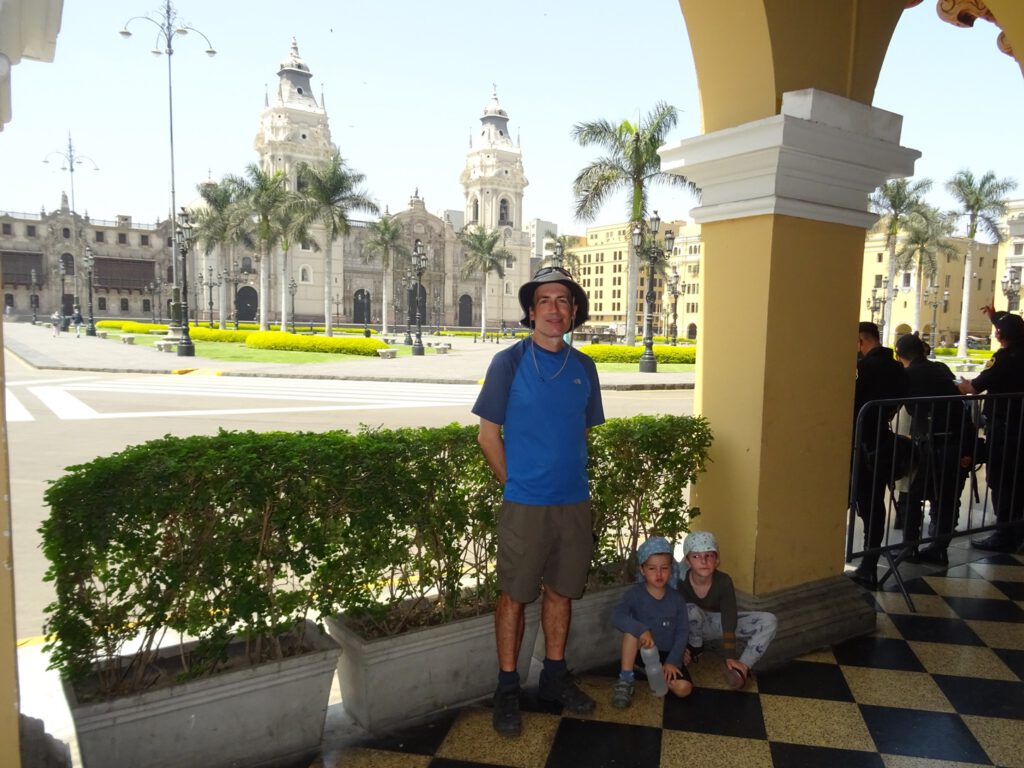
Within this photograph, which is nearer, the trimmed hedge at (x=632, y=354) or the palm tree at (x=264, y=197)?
the trimmed hedge at (x=632, y=354)

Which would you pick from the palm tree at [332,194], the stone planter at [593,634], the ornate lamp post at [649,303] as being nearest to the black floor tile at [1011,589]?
the stone planter at [593,634]

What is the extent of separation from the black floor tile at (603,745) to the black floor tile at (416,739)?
1.51 feet

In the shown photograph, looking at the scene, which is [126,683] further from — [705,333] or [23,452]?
[23,452]

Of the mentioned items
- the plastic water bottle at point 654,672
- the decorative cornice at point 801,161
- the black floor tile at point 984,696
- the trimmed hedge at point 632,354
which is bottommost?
the black floor tile at point 984,696

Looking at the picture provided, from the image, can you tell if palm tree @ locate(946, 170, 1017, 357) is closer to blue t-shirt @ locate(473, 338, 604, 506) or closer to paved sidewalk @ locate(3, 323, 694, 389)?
paved sidewalk @ locate(3, 323, 694, 389)

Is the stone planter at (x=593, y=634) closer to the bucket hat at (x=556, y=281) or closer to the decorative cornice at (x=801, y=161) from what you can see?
the bucket hat at (x=556, y=281)

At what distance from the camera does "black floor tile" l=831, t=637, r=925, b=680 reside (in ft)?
11.3

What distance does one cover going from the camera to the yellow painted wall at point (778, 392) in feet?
11.4

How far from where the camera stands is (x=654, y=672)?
3.07 meters

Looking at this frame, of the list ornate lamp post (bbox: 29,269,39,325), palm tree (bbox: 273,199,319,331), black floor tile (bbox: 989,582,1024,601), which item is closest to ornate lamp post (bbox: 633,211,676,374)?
palm tree (bbox: 273,199,319,331)

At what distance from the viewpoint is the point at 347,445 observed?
8.76 feet

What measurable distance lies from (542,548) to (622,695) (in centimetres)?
81

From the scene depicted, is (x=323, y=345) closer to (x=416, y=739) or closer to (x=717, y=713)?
(x=416, y=739)

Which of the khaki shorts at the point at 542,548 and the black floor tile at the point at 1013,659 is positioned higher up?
the khaki shorts at the point at 542,548
